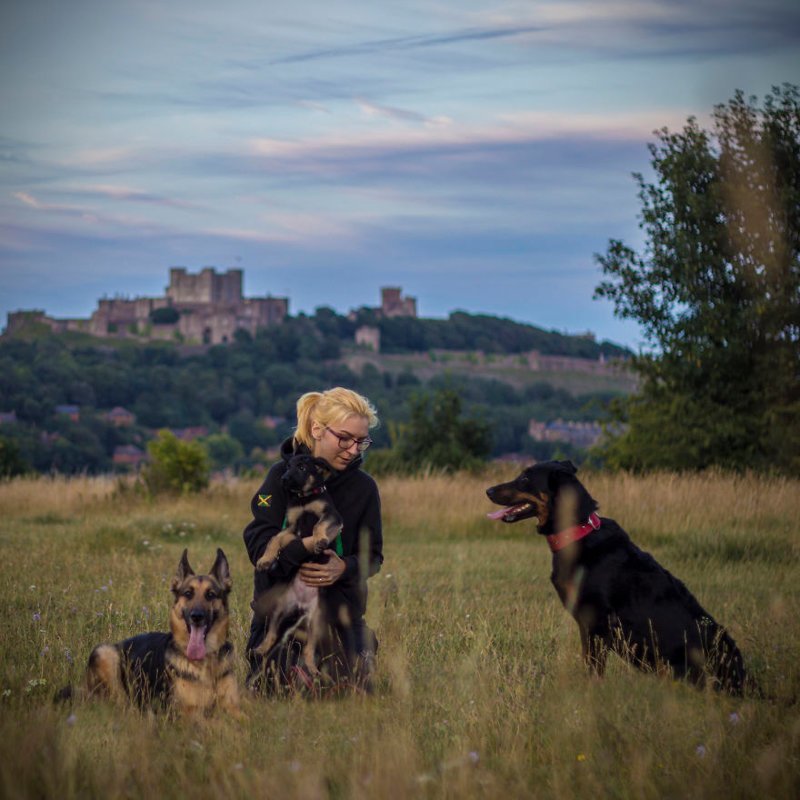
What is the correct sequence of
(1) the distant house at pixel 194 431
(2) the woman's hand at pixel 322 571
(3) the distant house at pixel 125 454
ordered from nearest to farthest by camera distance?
(2) the woman's hand at pixel 322 571
(3) the distant house at pixel 125 454
(1) the distant house at pixel 194 431

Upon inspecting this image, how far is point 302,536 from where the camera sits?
5.50 m

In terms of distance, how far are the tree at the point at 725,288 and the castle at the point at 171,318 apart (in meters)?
126

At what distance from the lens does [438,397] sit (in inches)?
1017

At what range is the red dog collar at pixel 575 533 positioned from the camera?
598cm

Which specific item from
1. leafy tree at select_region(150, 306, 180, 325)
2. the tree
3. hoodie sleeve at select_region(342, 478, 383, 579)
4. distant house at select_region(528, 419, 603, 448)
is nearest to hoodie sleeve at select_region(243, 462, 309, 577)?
hoodie sleeve at select_region(342, 478, 383, 579)

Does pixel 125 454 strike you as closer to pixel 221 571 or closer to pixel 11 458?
pixel 11 458

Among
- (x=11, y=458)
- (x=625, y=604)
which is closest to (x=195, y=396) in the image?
(x=11, y=458)

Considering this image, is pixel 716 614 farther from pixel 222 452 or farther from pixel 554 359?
pixel 554 359

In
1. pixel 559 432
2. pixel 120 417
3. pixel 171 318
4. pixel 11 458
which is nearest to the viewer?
pixel 11 458

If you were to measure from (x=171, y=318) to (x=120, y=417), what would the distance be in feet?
363

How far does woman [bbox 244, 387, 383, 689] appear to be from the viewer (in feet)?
18.2

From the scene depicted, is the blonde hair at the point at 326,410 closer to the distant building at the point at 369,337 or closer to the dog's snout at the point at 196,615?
the dog's snout at the point at 196,615

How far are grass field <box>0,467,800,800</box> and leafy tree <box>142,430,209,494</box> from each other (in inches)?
252

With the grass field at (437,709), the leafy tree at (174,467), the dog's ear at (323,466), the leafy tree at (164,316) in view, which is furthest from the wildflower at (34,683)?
the leafy tree at (164,316)
